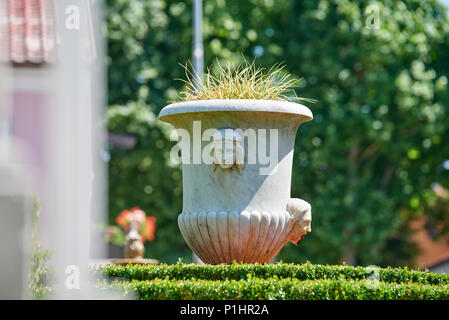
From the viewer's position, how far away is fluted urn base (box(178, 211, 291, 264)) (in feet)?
17.7

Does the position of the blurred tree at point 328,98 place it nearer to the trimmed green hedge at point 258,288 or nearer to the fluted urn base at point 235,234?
the fluted urn base at point 235,234

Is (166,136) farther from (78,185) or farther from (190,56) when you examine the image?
(78,185)

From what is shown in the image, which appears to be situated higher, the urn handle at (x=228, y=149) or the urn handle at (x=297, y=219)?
the urn handle at (x=228, y=149)

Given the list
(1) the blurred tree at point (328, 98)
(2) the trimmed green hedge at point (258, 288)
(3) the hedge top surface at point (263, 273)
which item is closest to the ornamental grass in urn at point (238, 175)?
(3) the hedge top surface at point (263, 273)

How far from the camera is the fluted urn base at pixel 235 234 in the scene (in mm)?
5406

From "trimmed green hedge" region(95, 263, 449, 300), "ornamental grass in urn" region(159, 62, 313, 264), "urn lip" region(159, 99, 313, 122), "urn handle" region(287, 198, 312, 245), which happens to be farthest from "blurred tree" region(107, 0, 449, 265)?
"trimmed green hedge" region(95, 263, 449, 300)

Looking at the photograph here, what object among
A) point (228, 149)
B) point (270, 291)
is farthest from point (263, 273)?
point (228, 149)

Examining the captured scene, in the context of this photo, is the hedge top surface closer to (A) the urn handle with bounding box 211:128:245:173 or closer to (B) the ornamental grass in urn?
(B) the ornamental grass in urn

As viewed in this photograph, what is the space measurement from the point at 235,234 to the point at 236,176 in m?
0.45

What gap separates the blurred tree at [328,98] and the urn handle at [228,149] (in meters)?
9.84

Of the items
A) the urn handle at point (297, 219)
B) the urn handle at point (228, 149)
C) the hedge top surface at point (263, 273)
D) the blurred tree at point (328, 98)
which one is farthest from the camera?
the blurred tree at point (328, 98)

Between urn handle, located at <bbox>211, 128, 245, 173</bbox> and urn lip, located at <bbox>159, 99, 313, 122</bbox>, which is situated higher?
urn lip, located at <bbox>159, 99, 313, 122</bbox>

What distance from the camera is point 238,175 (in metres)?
5.48
